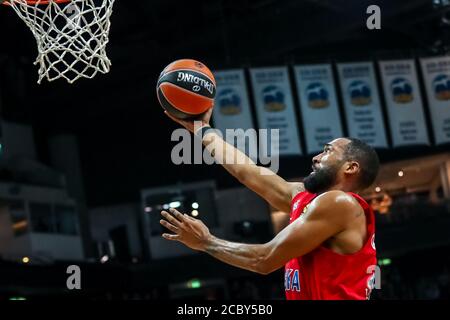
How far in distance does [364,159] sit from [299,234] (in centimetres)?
46

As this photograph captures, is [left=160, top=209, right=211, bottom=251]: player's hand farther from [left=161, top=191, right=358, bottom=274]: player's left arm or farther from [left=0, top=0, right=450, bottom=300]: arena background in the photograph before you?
[left=0, top=0, right=450, bottom=300]: arena background

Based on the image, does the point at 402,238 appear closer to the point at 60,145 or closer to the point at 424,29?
the point at 424,29

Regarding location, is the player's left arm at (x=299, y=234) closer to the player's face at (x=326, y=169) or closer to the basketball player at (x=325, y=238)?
the basketball player at (x=325, y=238)

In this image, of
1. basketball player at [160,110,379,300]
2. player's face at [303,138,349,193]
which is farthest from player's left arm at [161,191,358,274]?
player's face at [303,138,349,193]

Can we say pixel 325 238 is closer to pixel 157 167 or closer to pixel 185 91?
pixel 185 91

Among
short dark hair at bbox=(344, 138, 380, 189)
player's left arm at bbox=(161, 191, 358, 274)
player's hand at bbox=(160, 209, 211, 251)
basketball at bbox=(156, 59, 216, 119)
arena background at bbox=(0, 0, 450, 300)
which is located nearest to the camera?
player's left arm at bbox=(161, 191, 358, 274)

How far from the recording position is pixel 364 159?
130 inches

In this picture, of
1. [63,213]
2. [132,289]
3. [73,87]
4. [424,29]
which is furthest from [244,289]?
[424,29]

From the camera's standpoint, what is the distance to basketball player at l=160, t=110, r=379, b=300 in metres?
3.08

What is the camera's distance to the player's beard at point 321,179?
322 centimetres

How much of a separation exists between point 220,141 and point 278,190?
0.42 metres

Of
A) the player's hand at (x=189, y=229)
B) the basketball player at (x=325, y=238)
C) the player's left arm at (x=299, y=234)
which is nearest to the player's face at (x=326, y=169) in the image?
the basketball player at (x=325, y=238)
